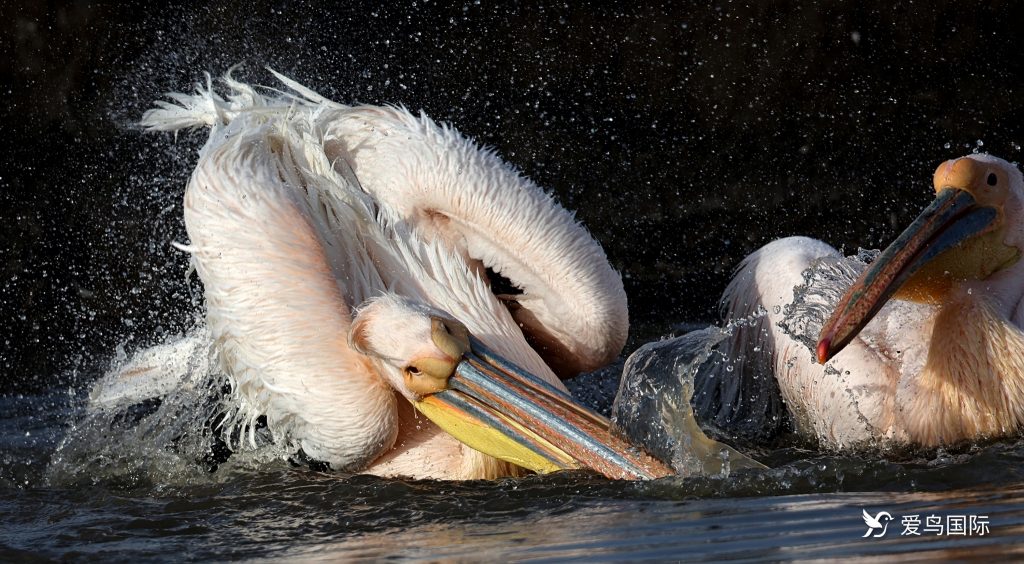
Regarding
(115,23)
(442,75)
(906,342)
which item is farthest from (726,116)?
(906,342)

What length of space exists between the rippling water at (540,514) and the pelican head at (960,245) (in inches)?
17.1

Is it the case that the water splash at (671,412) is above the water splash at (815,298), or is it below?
below

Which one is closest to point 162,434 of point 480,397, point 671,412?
point 480,397

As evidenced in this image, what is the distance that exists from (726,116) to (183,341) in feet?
13.5

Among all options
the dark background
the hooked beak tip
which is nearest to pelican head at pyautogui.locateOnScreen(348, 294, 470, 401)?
the hooked beak tip

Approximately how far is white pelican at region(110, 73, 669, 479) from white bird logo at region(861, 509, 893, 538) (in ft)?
1.84

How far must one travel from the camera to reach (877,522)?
2.68 metres

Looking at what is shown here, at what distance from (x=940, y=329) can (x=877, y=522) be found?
1.00m

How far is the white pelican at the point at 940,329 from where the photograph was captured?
11.0ft

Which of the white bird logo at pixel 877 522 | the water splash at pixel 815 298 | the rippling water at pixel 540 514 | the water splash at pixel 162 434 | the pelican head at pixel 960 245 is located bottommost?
the water splash at pixel 162 434

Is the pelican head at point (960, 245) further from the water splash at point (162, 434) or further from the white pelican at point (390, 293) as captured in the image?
the water splash at point (162, 434)

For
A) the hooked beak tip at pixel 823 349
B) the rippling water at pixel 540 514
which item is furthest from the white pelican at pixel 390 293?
the hooked beak tip at pixel 823 349

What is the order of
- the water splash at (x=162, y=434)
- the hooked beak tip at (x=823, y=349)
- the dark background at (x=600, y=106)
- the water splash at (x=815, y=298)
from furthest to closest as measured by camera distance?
the dark background at (x=600, y=106) → the water splash at (x=162, y=434) → the water splash at (x=815, y=298) → the hooked beak tip at (x=823, y=349)

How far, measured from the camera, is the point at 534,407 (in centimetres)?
328
